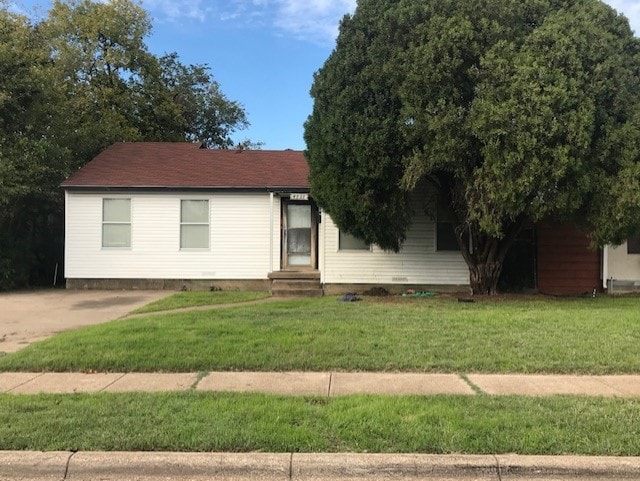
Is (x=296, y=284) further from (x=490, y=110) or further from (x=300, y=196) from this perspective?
(x=490, y=110)

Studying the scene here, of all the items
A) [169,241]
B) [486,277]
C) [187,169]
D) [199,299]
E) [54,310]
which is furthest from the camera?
[187,169]

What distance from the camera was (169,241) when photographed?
1560 centimetres

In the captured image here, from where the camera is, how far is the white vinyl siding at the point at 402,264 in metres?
15.1

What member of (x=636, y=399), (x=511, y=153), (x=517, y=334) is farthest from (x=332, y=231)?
(x=636, y=399)

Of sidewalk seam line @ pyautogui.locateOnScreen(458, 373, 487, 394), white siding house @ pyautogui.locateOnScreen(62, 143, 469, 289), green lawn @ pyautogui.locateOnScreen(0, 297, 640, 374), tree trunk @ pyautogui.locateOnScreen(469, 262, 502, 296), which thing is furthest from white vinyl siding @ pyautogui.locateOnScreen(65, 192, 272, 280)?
sidewalk seam line @ pyautogui.locateOnScreen(458, 373, 487, 394)

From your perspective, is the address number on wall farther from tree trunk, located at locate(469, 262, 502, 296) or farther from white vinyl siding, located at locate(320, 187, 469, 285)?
tree trunk, located at locate(469, 262, 502, 296)

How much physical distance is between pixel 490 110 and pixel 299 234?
765 cm

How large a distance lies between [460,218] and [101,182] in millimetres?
9969

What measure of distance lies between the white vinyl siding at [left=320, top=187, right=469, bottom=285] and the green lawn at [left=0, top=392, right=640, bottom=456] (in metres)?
9.68

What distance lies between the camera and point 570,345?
7.56 m

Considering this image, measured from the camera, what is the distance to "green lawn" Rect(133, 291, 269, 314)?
1185 cm

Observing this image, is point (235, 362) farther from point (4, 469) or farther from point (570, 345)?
point (570, 345)

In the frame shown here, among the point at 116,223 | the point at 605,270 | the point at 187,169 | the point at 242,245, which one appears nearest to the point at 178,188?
the point at 187,169

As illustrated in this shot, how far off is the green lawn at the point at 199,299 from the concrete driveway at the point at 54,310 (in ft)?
1.49
